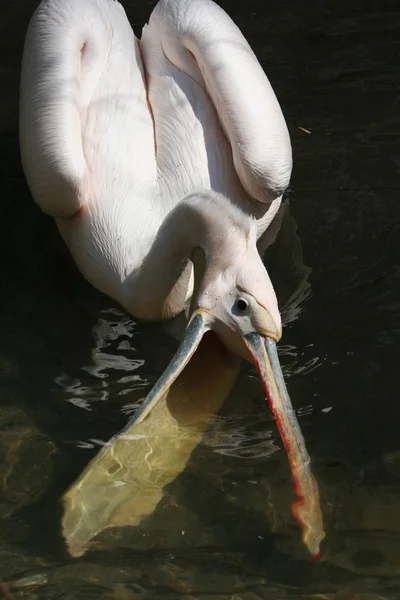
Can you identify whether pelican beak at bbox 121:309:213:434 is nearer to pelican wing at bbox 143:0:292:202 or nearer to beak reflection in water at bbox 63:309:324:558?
beak reflection in water at bbox 63:309:324:558

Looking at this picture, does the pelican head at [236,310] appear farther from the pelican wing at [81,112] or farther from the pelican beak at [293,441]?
the pelican wing at [81,112]

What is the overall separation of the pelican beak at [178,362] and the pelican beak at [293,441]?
0.18 m

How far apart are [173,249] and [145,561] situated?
1.28 metres

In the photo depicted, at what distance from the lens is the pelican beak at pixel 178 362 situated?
137 inches

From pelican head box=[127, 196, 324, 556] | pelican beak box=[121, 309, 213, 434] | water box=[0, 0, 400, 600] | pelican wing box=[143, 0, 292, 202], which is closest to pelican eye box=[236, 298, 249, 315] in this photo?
pelican head box=[127, 196, 324, 556]

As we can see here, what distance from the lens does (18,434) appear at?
3.66 metres

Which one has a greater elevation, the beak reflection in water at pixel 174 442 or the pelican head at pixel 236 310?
the pelican head at pixel 236 310

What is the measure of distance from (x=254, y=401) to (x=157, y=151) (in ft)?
3.78

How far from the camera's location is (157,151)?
4.33 meters

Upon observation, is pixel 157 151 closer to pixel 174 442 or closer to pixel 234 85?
pixel 234 85

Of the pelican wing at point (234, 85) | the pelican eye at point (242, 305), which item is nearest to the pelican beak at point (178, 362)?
the pelican eye at point (242, 305)

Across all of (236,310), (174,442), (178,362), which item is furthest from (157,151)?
(174,442)

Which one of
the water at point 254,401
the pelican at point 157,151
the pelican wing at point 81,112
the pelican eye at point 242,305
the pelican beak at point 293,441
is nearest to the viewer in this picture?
the water at point 254,401

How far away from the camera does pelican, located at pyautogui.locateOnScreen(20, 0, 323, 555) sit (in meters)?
3.79
